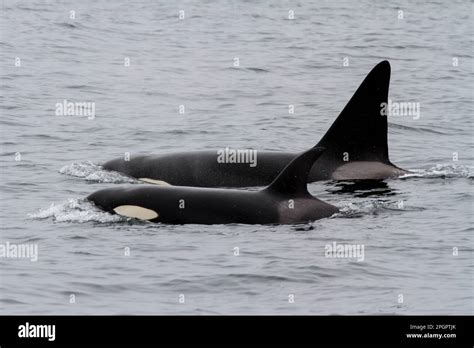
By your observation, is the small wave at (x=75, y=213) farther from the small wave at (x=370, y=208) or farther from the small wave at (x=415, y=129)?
the small wave at (x=415, y=129)

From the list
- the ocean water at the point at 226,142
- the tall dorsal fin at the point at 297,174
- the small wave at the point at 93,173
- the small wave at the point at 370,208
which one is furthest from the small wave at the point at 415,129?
the tall dorsal fin at the point at 297,174

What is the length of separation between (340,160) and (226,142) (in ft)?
13.2

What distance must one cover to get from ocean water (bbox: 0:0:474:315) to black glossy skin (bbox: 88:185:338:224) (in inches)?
7.9

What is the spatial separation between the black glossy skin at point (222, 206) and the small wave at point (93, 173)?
120 inches

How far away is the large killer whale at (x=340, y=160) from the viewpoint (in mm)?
17453

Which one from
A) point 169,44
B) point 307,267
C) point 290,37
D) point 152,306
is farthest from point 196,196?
point 290,37

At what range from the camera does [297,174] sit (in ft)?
46.2

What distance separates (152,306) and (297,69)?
20811 millimetres

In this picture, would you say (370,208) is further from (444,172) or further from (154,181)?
(154,181)

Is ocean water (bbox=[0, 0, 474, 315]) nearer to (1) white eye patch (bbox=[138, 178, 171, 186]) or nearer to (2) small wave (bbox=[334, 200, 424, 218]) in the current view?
(2) small wave (bbox=[334, 200, 424, 218])

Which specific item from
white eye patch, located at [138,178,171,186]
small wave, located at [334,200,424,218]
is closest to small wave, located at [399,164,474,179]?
small wave, located at [334,200,424,218]

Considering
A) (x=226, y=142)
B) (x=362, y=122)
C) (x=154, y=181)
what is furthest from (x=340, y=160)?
(x=226, y=142)
